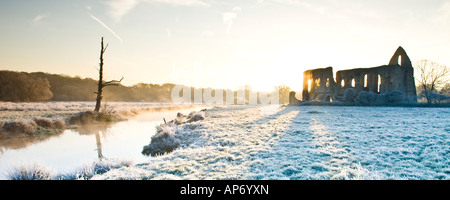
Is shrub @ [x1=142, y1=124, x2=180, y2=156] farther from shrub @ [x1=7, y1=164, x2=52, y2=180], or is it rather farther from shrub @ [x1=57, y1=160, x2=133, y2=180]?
shrub @ [x1=7, y1=164, x2=52, y2=180]

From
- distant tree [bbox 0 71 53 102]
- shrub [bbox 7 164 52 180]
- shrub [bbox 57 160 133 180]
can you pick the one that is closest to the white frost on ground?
shrub [bbox 57 160 133 180]

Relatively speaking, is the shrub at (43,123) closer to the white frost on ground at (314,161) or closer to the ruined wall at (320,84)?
the white frost on ground at (314,161)

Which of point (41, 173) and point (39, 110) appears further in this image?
point (39, 110)

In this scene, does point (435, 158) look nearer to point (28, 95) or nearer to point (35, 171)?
point (35, 171)

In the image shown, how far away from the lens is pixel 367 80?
3322cm

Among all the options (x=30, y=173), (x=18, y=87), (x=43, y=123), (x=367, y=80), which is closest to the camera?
(x=30, y=173)

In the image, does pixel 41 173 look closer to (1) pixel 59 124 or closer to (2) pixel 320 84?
(1) pixel 59 124

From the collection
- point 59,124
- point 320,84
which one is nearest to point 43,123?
point 59,124

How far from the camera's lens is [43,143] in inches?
330

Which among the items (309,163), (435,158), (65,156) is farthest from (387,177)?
(65,156)

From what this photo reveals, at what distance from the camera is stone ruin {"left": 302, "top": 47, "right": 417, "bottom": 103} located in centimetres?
2931

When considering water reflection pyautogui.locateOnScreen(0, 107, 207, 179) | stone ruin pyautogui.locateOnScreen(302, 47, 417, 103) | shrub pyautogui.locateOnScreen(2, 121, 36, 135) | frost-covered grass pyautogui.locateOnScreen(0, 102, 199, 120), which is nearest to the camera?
water reflection pyautogui.locateOnScreen(0, 107, 207, 179)

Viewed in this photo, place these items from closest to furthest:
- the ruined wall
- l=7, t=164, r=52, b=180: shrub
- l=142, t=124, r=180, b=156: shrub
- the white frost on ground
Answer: the white frost on ground < l=7, t=164, r=52, b=180: shrub < l=142, t=124, r=180, b=156: shrub < the ruined wall

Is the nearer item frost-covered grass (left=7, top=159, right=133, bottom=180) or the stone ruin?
frost-covered grass (left=7, top=159, right=133, bottom=180)
